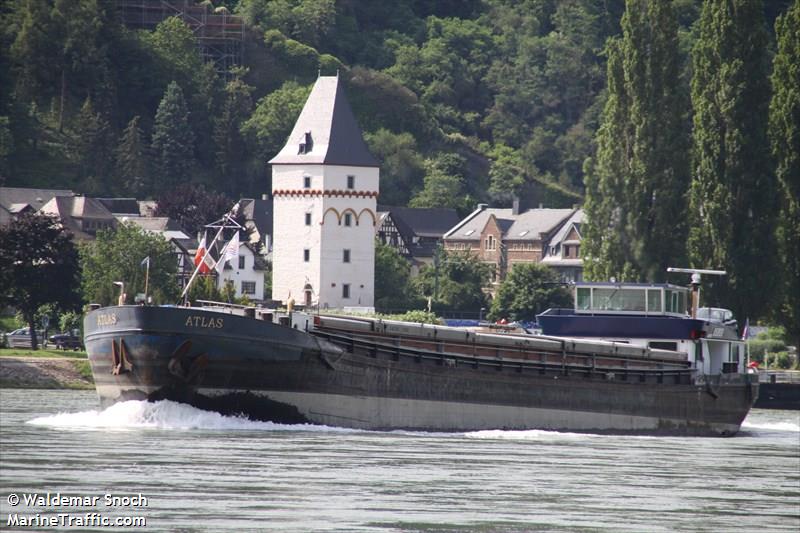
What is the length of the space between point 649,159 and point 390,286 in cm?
4285

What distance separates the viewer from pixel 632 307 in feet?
211

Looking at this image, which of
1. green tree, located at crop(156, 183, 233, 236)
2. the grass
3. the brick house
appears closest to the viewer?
the grass

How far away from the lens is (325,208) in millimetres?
126438

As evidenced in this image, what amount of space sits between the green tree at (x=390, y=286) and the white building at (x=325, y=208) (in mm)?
7446

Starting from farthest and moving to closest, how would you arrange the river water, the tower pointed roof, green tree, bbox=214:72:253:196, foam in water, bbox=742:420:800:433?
green tree, bbox=214:72:253:196
the tower pointed roof
foam in water, bbox=742:420:800:433
the river water

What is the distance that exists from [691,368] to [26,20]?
118153mm

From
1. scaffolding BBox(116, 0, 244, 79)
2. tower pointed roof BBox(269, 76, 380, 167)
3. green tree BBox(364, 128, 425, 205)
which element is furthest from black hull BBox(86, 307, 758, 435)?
scaffolding BBox(116, 0, 244, 79)

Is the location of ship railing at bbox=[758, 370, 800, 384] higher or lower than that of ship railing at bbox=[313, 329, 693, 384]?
lower

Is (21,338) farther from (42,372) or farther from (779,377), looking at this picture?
(779,377)

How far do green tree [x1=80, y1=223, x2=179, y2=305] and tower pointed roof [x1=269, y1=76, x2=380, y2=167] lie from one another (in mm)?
17797

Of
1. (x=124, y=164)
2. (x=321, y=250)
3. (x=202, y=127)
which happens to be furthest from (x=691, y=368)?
(x=202, y=127)

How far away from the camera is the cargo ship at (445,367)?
50.2 meters

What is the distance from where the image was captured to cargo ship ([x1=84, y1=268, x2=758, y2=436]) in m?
50.2

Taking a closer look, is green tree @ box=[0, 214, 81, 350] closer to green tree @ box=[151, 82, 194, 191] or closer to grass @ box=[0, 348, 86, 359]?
grass @ box=[0, 348, 86, 359]
